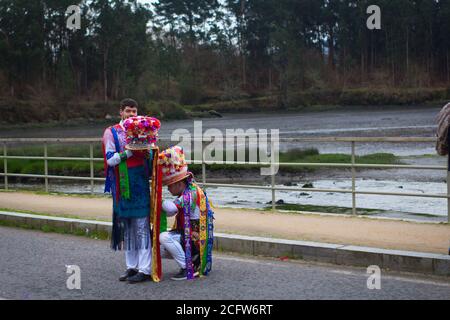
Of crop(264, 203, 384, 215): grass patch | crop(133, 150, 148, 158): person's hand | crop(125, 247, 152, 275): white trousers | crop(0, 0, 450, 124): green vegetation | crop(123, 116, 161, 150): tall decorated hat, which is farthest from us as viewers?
crop(0, 0, 450, 124): green vegetation

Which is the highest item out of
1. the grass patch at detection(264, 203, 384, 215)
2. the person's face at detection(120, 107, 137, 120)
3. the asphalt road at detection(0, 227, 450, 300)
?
the person's face at detection(120, 107, 137, 120)

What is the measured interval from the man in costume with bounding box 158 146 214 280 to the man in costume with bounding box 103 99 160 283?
0.45 feet

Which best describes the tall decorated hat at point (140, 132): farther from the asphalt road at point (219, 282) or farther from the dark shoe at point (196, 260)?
the asphalt road at point (219, 282)

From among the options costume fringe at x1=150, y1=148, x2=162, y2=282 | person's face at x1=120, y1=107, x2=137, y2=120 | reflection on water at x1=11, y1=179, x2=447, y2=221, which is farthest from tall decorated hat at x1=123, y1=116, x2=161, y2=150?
reflection on water at x1=11, y1=179, x2=447, y2=221

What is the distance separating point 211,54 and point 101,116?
33732 millimetres

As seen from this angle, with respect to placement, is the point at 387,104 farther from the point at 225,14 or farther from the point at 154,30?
the point at 154,30

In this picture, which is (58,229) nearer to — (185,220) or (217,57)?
(185,220)

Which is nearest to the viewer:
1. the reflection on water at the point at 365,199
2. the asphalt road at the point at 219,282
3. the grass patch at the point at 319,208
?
the asphalt road at the point at 219,282

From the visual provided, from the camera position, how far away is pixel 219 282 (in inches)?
314

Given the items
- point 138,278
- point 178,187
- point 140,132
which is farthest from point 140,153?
point 138,278

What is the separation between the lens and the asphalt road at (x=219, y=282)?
291 inches

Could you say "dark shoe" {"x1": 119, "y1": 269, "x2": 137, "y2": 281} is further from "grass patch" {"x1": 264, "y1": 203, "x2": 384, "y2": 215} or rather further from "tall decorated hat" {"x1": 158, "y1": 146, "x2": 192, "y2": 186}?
"grass patch" {"x1": 264, "y1": 203, "x2": 384, "y2": 215}

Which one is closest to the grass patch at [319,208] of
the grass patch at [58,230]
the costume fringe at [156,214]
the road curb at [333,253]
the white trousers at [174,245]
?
the grass patch at [58,230]

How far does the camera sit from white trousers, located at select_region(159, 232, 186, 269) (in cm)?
808
